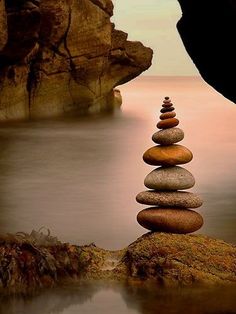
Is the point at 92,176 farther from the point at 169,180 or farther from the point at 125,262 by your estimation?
the point at 125,262

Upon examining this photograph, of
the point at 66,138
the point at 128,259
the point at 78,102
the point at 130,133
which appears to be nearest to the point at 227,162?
the point at 66,138

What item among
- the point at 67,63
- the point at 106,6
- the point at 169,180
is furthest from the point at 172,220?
the point at 106,6

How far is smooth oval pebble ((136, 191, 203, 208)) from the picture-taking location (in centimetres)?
1134

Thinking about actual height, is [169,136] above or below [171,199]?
above

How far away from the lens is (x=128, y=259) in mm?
10945

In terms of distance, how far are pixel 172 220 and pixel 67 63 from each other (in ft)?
110

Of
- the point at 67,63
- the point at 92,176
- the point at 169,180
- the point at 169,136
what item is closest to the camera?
the point at 169,180

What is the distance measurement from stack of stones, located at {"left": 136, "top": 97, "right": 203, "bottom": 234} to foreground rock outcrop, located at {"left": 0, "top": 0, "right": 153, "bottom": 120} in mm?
Answer: 24019

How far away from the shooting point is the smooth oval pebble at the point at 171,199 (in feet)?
37.2

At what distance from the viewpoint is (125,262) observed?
35.8 ft

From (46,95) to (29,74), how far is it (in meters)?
1.73

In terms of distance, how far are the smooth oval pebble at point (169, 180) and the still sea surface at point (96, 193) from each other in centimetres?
170

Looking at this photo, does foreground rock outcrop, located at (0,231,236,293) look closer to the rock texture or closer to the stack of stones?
the rock texture

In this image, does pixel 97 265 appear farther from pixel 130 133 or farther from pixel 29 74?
pixel 29 74
